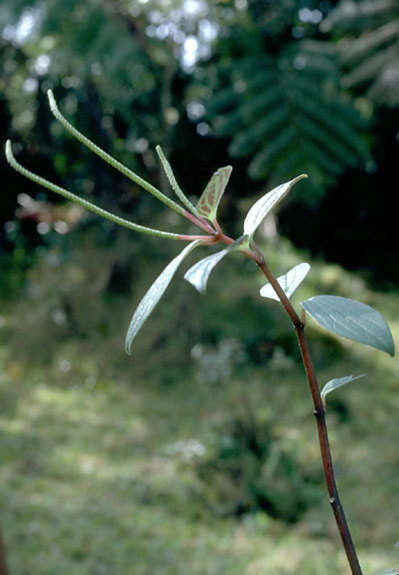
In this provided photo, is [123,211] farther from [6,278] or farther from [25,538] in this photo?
[25,538]

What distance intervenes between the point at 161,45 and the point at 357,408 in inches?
90.7

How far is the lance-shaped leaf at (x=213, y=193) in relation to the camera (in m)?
0.28

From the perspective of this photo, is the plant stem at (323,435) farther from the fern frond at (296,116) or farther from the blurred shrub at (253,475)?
the fern frond at (296,116)

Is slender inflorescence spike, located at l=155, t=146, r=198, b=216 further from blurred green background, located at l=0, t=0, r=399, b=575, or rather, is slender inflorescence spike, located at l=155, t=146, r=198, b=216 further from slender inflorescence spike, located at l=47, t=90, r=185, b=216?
blurred green background, located at l=0, t=0, r=399, b=575

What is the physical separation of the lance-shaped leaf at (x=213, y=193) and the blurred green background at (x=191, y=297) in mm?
977

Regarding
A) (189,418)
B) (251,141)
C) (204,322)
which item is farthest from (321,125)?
(189,418)

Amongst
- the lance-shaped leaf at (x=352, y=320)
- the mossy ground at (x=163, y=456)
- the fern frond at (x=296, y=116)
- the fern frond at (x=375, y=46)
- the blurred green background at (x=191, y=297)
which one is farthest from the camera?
the fern frond at (x=296, y=116)

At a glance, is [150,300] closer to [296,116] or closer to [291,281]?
[291,281]

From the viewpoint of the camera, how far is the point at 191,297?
3457 mm

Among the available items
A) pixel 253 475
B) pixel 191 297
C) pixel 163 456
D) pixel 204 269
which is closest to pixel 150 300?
pixel 204 269

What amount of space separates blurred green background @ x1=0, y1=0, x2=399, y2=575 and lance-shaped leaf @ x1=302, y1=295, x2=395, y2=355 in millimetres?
955

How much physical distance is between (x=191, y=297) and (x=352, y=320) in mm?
3198

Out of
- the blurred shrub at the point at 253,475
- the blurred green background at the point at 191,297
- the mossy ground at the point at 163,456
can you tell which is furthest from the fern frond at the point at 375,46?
the blurred shrub at the point at 253,475

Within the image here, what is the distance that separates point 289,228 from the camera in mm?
4090
